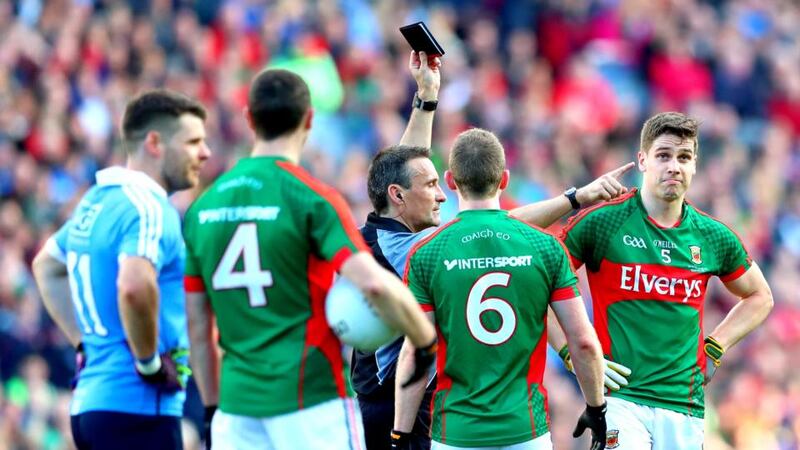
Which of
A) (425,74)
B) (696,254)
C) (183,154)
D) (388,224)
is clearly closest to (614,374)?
(696,254)

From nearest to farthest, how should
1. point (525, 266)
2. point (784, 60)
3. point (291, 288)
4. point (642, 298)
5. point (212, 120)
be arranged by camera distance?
point (291, 288)
point (525, 266)
point (642, 298)
point (212, 120)
point (784, 60)

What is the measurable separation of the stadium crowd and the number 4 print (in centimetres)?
743

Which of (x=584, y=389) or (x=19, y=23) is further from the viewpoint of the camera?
(x=19, y=23)

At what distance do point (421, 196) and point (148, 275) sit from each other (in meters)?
1.83

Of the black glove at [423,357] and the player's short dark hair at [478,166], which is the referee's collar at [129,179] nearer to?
the player's short dark hair at [478,166]

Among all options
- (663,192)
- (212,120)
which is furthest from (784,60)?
(663,192)

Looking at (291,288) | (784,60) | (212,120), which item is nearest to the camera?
(291,288)

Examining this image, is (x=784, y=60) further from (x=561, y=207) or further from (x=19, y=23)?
(x=561, y=207)

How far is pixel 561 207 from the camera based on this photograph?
26.2 ft

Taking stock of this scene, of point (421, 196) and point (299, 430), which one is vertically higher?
point (421, 196)

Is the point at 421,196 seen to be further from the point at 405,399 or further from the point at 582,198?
the point at 405,399

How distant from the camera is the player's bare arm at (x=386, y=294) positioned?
604 centimetres

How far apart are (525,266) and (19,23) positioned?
37.9 ft

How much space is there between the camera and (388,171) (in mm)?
8031
